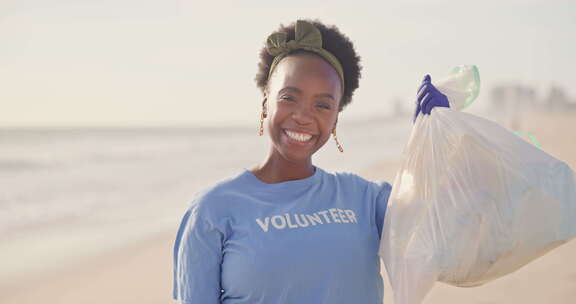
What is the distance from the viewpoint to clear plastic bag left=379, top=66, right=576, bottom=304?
4.55 feet

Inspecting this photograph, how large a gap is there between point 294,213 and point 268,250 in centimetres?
15

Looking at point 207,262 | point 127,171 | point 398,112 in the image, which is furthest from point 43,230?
point 398,112

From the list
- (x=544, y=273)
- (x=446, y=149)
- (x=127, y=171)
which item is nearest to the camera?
(x=446, y=149)

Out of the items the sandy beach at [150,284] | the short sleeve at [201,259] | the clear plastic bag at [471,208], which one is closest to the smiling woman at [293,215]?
the short sleeve at [201,259]

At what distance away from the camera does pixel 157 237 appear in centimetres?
511

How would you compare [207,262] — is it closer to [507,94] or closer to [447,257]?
[447,257]

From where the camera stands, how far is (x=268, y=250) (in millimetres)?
1402

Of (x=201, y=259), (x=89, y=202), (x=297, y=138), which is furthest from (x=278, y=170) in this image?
(x=89, y=202)

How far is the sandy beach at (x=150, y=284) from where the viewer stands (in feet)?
10.9

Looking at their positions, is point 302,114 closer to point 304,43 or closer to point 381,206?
point 304,43

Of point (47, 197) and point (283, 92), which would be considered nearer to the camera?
point (283, 92)

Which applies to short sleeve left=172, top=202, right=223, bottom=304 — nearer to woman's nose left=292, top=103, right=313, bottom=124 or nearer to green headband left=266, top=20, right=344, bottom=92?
woman's nose left=292, top=103, right=313, bottom=124

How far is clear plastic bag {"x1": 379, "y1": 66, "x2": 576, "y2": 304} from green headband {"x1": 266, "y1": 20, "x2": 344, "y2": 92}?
36 centimetres

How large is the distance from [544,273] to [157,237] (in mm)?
3517
